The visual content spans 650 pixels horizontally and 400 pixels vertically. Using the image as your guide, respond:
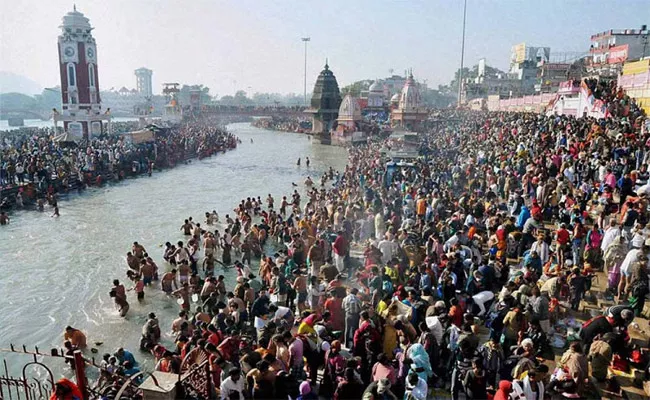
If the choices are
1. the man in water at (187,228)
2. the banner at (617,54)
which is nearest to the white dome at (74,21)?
the man in water at (187,228)

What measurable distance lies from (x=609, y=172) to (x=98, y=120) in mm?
42906

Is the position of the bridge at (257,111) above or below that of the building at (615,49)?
below

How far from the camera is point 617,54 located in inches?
1727

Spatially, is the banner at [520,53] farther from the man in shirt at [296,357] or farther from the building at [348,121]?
the man in shirt at [296,357]

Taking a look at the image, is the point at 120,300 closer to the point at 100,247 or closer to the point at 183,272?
the point at 183,272

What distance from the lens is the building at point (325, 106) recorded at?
6712 centimetres

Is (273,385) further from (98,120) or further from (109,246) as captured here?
(98,120)

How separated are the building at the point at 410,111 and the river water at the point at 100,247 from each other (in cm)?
1800

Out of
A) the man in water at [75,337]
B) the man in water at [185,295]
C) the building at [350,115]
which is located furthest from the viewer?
the building at [350,115]

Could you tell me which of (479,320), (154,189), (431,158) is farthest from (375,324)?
(154,189)

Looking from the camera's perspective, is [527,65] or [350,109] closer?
[350,109]

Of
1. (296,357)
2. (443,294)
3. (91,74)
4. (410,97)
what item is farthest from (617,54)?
Result: (296,357)

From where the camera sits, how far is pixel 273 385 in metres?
5.80

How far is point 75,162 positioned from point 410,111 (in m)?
33.1
